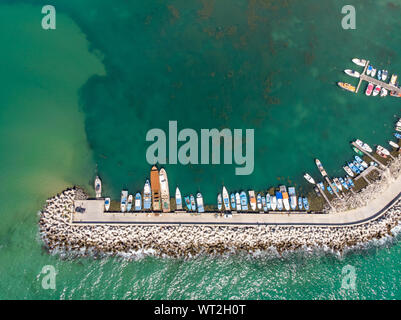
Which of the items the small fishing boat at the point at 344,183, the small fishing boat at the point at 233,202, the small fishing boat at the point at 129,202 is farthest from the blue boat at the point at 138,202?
the small fishing boat at the point at 344,183

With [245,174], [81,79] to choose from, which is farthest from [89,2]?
[245,174]

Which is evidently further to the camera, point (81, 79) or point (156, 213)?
point (81, 79)

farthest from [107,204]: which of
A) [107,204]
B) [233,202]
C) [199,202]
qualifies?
[233,202]

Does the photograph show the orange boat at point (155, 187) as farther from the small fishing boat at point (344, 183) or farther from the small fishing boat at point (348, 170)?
the small fishing boat at point (348, 170)

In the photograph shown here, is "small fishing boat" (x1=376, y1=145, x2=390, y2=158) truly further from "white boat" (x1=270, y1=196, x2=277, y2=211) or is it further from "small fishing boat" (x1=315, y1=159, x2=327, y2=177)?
"white boat" (x1=270, y1=196, x2=277, y2=211)

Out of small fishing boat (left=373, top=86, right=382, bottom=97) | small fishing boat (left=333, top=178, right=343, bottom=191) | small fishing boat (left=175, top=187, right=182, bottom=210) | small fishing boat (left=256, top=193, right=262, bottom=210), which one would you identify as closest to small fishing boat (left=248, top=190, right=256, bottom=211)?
small fishing boat (left=256, top=193, right=262, bottom=210)

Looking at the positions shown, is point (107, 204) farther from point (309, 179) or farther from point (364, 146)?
point (364, 146)

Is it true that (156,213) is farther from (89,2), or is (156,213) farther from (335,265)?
(89,2)
